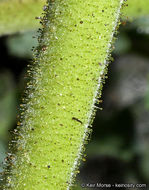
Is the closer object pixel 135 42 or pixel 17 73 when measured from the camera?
pixel 135 42

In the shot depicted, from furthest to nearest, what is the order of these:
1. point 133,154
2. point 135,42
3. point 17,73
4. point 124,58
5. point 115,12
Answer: point 124,58, point 17,73, point 133,154, point 135,42, point 115,12

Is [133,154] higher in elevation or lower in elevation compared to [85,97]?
higher

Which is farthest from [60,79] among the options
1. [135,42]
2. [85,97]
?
[135,42]

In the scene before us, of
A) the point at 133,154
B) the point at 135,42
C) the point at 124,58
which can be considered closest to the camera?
the point at 135,42

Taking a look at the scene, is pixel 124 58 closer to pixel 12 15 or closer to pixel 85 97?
pixel 12 15

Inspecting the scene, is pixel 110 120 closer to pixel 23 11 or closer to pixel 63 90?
pixel 23 11

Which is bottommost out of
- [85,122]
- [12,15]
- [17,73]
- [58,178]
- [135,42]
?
[58,178]

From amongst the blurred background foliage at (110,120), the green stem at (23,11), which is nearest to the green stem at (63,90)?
the green stem at (23,11)
